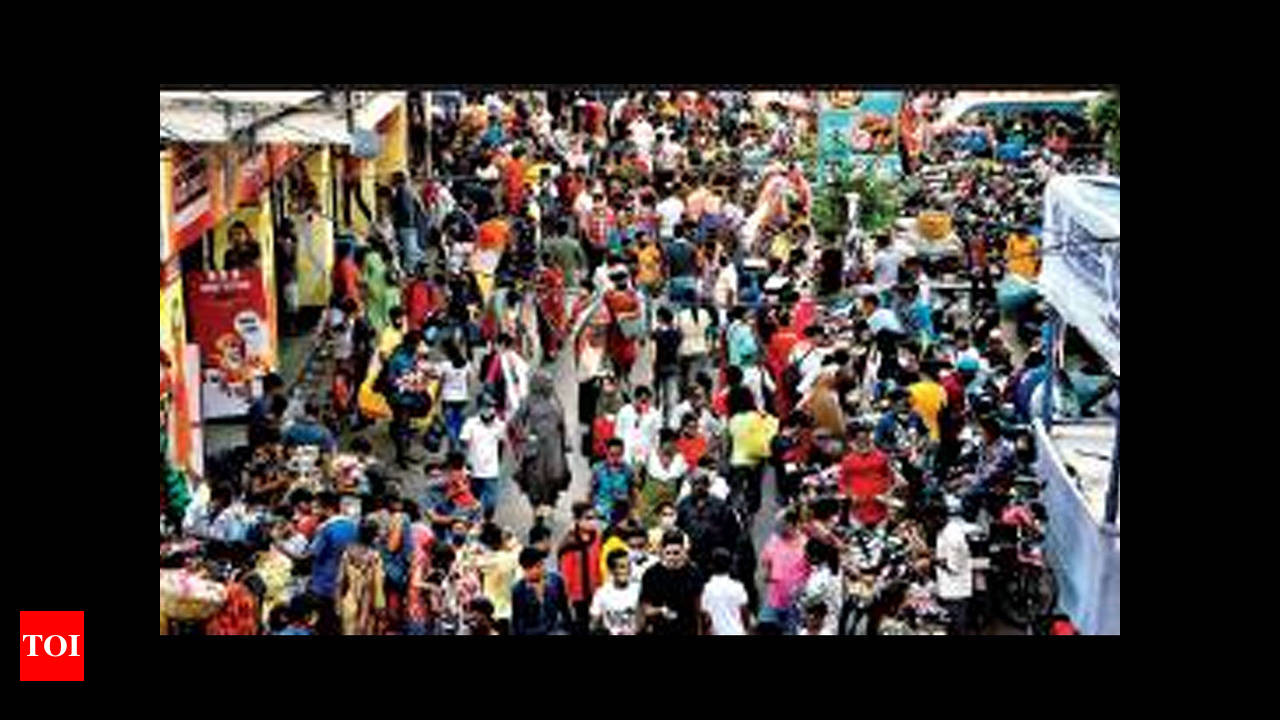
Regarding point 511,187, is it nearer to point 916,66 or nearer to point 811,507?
point 811,507

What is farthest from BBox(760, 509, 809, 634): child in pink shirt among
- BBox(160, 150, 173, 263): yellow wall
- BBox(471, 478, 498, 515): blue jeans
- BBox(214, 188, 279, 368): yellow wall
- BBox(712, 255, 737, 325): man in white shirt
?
BBox(214, 188, 279, 368): yellow wall

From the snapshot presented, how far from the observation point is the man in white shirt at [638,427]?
10.2 m

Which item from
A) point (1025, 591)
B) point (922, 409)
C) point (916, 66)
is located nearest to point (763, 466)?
point (922, 409)

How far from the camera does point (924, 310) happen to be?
12805 mm

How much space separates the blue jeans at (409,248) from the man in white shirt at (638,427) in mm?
4141

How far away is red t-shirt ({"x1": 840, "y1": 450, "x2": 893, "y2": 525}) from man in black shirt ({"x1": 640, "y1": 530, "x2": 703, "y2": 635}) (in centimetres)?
149

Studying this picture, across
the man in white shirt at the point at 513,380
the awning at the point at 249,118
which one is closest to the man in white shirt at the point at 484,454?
the man in white shirt at the point at 513,380

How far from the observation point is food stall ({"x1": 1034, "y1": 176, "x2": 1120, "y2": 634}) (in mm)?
8977

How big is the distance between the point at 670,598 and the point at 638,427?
6.96ft

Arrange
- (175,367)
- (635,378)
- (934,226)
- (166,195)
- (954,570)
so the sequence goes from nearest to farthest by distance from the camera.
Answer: (954,570) < (175,367) < (166,195) < (635,378) < (934,226)

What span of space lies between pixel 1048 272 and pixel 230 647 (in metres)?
5.81

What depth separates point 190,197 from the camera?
1179 cm

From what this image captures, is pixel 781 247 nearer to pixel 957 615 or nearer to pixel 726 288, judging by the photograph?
pixel 726 288

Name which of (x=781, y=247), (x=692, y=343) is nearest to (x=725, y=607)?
(x=692, y=343)
